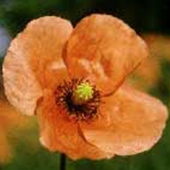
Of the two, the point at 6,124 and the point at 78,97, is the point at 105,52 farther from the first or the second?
the point at 6,124

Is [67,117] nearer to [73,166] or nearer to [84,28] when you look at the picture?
[84,28]

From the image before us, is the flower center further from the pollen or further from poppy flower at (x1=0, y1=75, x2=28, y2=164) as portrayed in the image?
poppy flower at (x1=0, y1=75, x2=28, y2=164)

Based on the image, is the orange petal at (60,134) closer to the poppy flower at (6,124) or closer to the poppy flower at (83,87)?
the poppy flower at (83,87)

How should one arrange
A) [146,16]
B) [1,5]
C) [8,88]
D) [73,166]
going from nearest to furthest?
[8,88] → [73,166] → [1,5] → [146,16]

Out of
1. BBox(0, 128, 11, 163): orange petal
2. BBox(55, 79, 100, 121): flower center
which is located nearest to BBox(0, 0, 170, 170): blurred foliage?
BBox(0, 128, 11, 163): orange petal

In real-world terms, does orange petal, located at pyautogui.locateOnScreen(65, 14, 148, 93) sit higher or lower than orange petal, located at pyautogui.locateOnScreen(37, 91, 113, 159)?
higher

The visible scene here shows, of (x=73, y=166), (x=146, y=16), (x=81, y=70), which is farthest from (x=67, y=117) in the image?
(x=146, y=16)

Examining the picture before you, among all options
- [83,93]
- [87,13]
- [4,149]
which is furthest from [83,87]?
[87,13]
